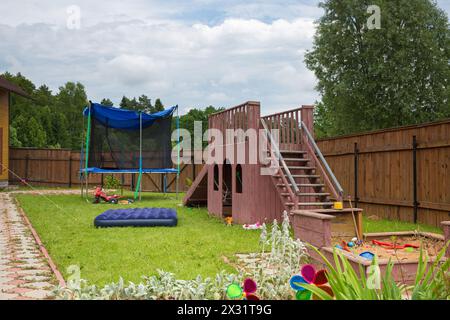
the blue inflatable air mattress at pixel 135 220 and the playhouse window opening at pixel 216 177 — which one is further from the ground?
the playhouse window opening at pixel 216 177

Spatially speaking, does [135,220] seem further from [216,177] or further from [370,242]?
[370,242]

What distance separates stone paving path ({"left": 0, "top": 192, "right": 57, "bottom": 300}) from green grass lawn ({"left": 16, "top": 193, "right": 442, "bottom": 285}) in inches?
8.1

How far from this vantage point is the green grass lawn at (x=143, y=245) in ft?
15.1

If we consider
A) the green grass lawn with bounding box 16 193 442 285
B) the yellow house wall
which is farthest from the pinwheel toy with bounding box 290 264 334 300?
the yellow house wall

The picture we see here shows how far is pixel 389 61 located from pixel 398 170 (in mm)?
12577

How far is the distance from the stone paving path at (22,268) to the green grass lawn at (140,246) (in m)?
0.20

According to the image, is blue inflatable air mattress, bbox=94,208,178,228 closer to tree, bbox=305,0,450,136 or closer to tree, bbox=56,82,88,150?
tree, bbox=305,0,450,136

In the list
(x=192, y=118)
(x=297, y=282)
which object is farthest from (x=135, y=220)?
(x=192, y=118)

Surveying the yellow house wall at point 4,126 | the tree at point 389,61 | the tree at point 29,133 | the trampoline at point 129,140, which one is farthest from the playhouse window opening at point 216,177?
the tree at point 29,133

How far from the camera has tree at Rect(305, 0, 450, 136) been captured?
1970 centimetres

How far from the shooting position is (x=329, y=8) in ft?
71.1

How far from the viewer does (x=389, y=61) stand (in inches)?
779

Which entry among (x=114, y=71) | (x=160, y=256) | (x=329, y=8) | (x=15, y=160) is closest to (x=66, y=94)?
(x=15, y=160)

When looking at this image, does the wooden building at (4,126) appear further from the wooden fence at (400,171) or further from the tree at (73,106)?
the tree at (73,106)
